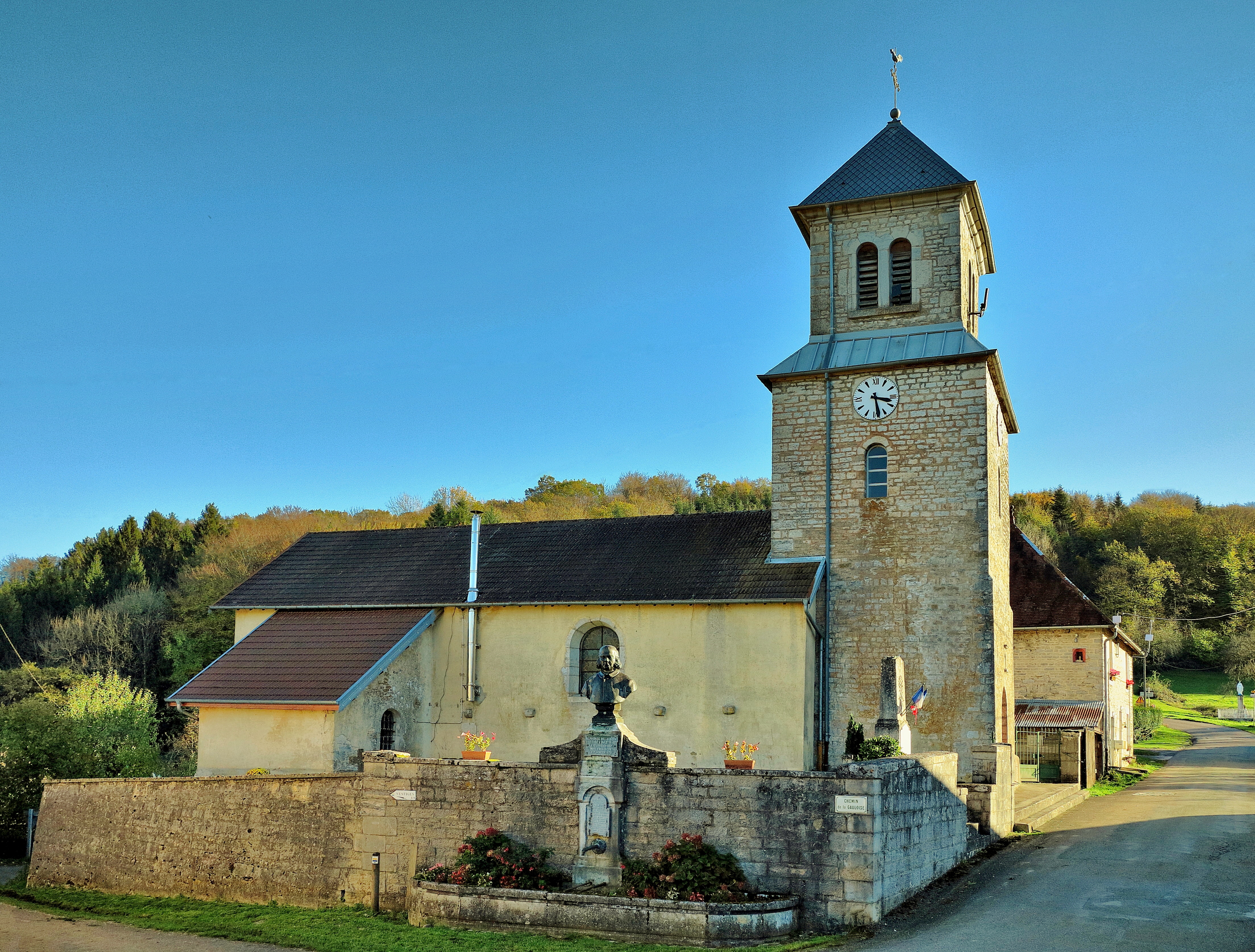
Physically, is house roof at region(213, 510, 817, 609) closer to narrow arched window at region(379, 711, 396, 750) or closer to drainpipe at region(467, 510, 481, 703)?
drainpipe at region(467, 510, 481, 703)

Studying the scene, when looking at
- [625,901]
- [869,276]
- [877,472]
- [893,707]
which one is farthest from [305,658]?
[869,276]

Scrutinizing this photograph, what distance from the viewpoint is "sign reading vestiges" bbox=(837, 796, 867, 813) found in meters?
12.8

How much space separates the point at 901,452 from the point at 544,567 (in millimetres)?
8459

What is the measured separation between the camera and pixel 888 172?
23125 mm

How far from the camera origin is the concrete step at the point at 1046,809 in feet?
65.1

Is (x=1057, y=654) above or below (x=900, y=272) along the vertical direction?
below

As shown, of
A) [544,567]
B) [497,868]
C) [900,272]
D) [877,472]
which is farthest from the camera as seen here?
[544,567]

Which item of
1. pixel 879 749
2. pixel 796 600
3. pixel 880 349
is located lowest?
pixel 879 749

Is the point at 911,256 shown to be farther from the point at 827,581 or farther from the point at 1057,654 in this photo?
the point at 1057,654

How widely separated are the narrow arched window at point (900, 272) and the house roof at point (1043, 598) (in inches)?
526

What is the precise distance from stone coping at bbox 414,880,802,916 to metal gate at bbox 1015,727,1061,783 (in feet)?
56.8

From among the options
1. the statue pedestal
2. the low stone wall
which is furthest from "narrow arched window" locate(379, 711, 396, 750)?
the statue pedestal

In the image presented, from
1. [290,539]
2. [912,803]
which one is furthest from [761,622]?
[290,539]

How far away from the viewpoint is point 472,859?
14328 millimetres
